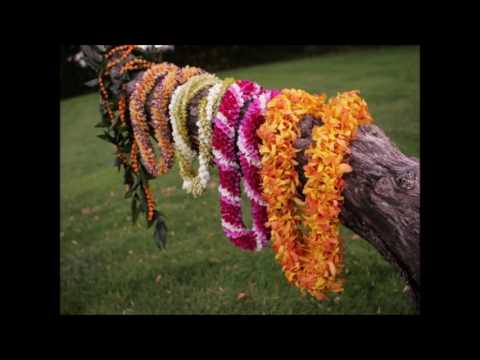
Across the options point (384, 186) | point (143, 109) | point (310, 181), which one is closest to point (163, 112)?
point (143, 109)

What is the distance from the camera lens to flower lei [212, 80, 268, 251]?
2.13 metres

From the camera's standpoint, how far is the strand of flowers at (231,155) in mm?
2133

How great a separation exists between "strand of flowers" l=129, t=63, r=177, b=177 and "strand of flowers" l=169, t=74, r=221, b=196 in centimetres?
36

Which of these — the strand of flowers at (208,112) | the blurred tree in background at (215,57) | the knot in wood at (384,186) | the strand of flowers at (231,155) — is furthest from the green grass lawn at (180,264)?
the blurred tree in background at (215,57)

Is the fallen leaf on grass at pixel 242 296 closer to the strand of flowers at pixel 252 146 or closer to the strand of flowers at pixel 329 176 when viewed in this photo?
the strand of flowers at pixel 252 146

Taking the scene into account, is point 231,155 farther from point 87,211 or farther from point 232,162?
point 87,211

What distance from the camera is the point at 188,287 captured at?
4.17 m

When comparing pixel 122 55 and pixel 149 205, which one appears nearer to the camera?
pixel 122 55

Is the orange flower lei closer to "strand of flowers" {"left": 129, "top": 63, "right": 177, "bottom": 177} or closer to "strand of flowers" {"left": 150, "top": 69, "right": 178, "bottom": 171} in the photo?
"strand of flowers" {"left": 150, "top": 69, "right": 178, "bottom": 171}

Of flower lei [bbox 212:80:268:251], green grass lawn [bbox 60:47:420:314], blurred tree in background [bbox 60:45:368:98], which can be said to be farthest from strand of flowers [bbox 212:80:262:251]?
blurred tree in background [bbox 60:45:368:98]

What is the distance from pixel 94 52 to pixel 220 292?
2.14 m

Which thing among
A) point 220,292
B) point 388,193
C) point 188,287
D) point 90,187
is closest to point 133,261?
point 188,287

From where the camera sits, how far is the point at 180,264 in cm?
452

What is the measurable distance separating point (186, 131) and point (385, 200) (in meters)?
1.23
